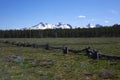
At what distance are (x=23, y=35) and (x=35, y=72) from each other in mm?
158113

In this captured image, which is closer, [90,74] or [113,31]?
[90,74]

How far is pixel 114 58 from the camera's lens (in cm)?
2489

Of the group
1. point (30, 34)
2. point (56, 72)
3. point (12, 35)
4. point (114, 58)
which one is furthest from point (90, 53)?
point (12, 35)

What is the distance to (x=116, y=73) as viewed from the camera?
1806 centimetres

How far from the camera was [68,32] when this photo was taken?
161875 mm

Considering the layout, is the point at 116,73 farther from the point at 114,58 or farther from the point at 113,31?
the point at 113,31

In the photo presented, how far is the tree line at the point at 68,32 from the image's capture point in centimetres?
14600

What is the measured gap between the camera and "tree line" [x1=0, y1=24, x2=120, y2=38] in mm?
146000

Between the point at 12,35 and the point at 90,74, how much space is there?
165603 mm

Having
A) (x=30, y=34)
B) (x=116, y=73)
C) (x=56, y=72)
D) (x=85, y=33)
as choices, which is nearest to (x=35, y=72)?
(x=56, y=72)

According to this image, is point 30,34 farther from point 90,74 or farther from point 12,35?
point 90,74

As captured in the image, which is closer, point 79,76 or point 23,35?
point 79,76

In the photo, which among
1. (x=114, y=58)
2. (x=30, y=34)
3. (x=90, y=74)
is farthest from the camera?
(x=30, y=34)

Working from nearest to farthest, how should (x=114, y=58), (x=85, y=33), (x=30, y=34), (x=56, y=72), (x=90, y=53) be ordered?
1. (x=56, y=72)
2. (x=114, y=58)
3. (x=90, y=53)
4. (x=85, y=33)
5. (x=30, y=34)
